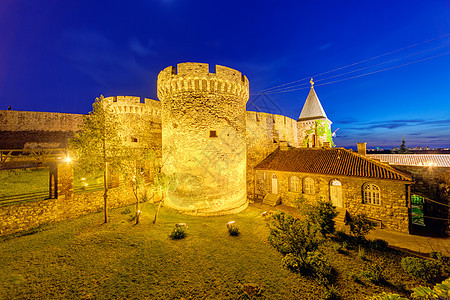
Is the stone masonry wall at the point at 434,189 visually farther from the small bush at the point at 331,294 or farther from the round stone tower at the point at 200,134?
the round stone tower at the point at 200,134

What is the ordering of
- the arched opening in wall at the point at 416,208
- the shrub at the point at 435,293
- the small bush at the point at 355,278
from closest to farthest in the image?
the shrub at the point at 435,293, the small bush at the point at 355,278, the arched opening in wall at the point at 416,208

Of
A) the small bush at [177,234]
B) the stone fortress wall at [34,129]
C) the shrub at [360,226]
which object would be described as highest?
the stone fortress wall at [34,129]

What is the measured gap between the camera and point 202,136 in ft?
44.4

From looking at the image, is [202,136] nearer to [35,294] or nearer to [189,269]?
[189,269]

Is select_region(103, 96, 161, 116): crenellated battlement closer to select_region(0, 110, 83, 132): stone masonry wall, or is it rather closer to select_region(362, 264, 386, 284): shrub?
select_region(0, 110, 83, 132): stone masonry wall

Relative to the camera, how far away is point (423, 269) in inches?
298

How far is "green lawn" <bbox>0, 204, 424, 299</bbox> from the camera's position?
6.58 meters

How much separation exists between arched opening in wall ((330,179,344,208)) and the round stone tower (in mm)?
8922

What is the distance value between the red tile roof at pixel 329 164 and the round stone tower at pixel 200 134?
722 centimetres

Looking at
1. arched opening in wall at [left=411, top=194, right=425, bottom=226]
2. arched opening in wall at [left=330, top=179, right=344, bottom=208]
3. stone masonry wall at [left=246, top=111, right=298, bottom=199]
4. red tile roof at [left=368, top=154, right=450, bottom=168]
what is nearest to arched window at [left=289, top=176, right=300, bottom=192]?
arched opening in wall at [left=330, top=179, right=344, bottom=208]

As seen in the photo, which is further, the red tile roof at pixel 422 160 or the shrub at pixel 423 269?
the red tile roof at pixel 422 160

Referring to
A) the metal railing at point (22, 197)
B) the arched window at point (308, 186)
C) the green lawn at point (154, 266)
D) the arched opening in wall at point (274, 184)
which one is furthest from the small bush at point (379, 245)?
the metal railing at point (22, 197)

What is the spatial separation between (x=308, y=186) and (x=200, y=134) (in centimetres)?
1135

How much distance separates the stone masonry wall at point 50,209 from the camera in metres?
10.3
